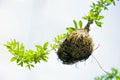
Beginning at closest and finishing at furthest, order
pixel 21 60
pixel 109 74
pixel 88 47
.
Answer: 1. pixel 109 74
2. pixel 21 60
3. pixel 88 47

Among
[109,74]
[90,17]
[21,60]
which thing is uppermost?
[90,17]

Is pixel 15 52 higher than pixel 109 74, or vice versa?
A: pixel 15 52

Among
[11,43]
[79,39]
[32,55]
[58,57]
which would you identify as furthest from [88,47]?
[11,43]

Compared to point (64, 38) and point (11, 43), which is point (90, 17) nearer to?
point (64, 38)
